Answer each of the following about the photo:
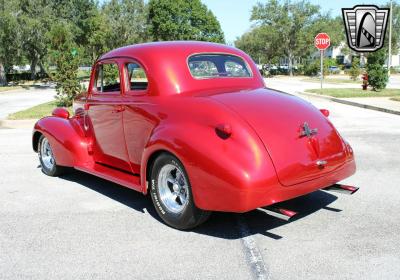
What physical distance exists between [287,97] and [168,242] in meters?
1.94

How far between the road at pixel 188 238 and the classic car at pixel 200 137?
0.31 meters

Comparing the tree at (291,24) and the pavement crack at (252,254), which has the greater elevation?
the tree at (291,24)

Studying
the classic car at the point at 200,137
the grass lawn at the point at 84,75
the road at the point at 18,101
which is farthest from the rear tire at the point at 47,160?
the grass lawn at the point at 84,75

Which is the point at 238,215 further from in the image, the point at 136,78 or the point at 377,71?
the point at 377,71

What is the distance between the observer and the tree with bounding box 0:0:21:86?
3662cm

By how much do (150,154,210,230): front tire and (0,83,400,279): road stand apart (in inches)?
5.3

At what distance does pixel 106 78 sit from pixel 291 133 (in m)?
2.97

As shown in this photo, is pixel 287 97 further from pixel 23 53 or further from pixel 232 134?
pixel 23 53

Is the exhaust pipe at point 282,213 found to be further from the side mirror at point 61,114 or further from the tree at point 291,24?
the tree at point 291,24

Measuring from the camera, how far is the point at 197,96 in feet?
15.9

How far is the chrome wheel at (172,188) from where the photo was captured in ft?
15.2

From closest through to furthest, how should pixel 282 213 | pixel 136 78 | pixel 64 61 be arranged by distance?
pixel 282 213
pixel 136 78
pixel 64 61

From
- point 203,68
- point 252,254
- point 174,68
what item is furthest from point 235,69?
point 252,254

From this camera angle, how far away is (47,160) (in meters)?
7.18
